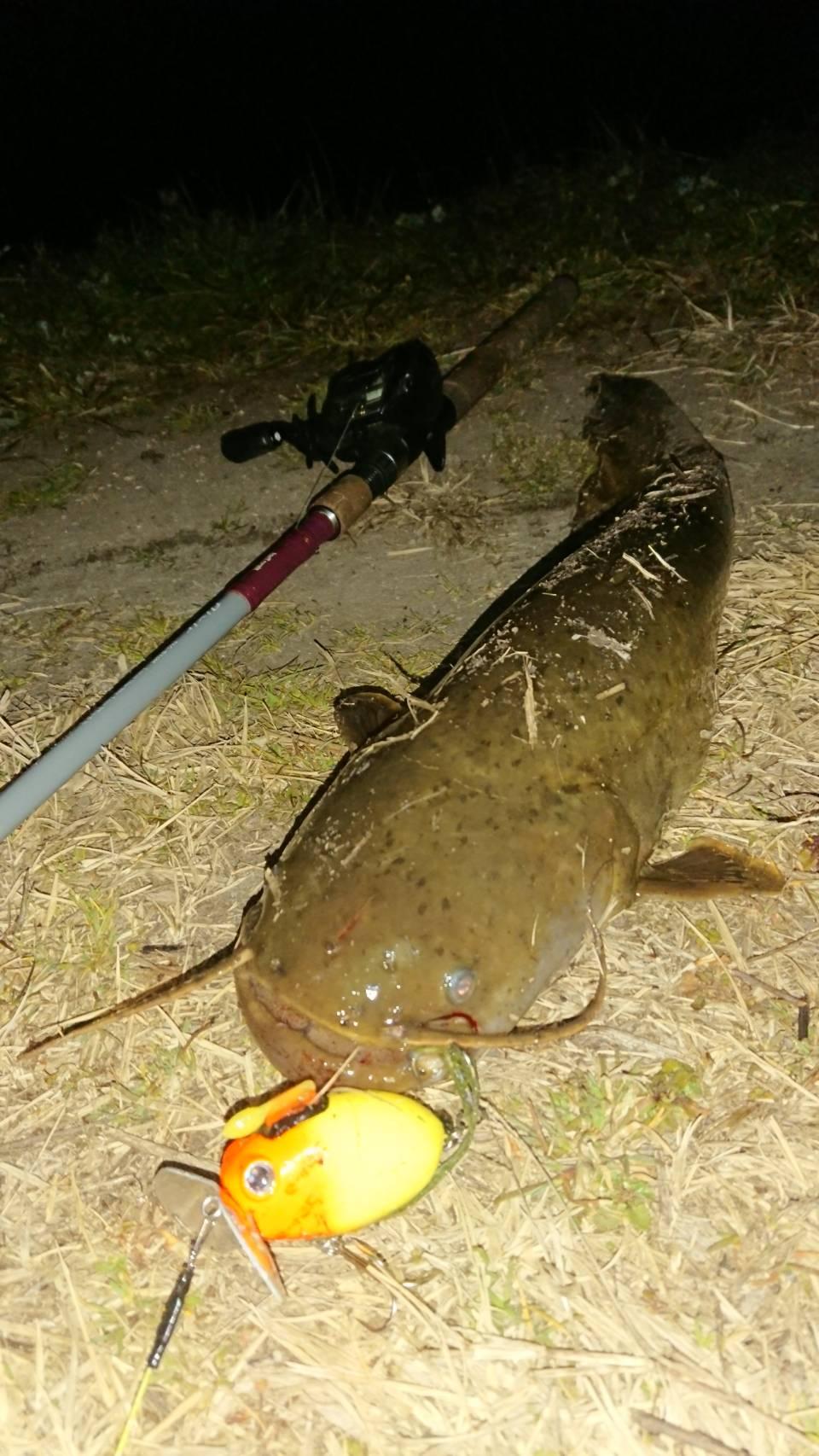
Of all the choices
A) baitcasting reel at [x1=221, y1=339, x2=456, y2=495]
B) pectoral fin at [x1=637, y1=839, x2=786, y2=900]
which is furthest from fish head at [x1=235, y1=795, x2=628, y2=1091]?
baitcasting reel at [x1=221, y1=339, x2=456, y2=495]

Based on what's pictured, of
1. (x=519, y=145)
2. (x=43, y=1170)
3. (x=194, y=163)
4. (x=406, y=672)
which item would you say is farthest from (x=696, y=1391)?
(x=194, y=163)

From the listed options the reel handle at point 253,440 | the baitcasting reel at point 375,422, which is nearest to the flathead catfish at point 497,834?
the baitcasting reel at point 375,422

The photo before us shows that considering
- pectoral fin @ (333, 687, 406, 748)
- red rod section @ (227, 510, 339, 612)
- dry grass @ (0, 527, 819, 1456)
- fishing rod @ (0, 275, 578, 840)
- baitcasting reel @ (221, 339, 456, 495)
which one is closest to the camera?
dry grass @ (0, 527, 819, 1456)

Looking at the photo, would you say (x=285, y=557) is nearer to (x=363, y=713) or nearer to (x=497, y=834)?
(x=363, y=713)

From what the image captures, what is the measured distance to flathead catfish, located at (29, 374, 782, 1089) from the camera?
2.16 m

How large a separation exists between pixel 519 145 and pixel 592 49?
13.8 ft

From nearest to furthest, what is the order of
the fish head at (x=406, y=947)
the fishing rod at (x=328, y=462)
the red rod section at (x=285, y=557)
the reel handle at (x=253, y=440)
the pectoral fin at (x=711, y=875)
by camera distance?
the fish head at (x=406, y=947), the pectoral fin at (x=711, y=875), the fishing rod at (x=328, y=462), the red rod section at (x=285, y=557), the reel handle at (x=253, y=440)

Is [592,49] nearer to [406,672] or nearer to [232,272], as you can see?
[232,272]

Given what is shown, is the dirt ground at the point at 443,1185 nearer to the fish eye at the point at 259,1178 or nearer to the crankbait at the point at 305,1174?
the crankbait at the point at 305,1174

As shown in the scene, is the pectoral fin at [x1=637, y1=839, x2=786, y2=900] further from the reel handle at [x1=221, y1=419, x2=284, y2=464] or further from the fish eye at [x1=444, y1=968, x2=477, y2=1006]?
the reel handle at [x1=221, y1=419, x2=284, y2=464]

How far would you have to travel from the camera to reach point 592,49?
1277 cm

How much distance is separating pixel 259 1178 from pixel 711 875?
128 centimetres

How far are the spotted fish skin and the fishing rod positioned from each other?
2.00 feet

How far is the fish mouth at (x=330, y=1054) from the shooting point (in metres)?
2.14
